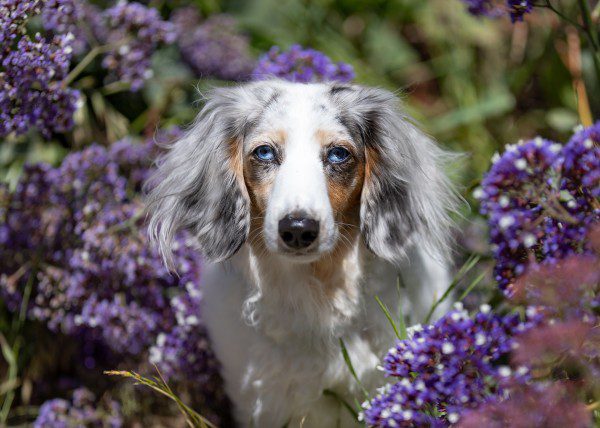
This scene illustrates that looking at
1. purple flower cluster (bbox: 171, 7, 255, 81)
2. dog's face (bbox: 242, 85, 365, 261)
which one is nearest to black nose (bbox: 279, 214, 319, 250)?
dog's face (bbox: 242, 85, 365, 261)

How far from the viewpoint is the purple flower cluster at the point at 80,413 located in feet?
9.68

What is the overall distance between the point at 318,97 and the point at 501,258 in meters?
0.86

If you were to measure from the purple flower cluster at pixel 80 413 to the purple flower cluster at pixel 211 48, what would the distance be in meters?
1.83

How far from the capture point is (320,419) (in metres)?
2.78

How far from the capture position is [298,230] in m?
2.22

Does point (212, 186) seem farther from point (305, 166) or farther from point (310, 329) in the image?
point (310, 329)

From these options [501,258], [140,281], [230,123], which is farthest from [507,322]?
[140,281]

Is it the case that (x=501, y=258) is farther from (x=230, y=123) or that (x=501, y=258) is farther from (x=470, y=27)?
(x=470, y=27)

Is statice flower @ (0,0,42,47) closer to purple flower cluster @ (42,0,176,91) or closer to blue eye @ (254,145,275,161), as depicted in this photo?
purple flower cluster @ (42,0,176,91)

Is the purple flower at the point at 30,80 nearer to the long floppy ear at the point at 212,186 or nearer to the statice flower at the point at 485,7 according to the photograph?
the long floppy ear at the point at 212,186

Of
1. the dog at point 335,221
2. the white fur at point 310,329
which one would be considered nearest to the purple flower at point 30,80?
the dog at point 335,221

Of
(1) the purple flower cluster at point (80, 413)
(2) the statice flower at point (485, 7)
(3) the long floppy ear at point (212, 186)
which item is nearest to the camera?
(3) the long floppy ear at point (212, 186)

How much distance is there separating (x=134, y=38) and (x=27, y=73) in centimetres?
76

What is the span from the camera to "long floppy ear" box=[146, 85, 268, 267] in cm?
258
